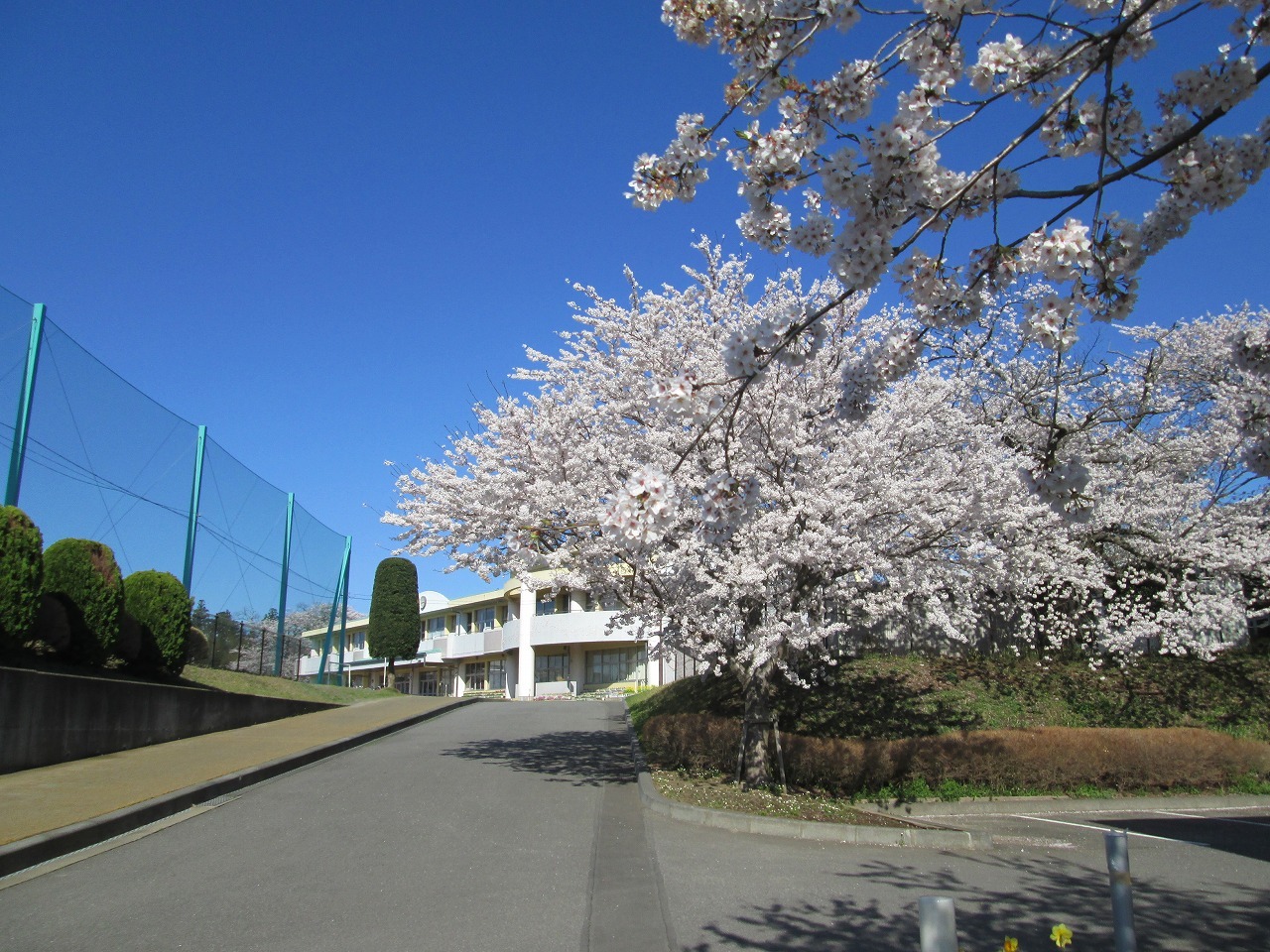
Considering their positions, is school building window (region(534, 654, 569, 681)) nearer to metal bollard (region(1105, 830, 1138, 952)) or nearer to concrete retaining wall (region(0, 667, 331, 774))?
concrete retaining wall (region(0, 667, 331, 774))

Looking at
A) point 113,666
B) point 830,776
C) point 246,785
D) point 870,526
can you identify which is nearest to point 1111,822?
point 830,776

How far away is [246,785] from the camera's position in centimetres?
1042

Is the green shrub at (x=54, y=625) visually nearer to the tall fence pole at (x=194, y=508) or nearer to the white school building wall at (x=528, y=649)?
the tall fence pole at (x=194, y=508)

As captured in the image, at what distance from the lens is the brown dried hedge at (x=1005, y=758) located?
1180 cm

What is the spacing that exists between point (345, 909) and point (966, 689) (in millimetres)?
12212

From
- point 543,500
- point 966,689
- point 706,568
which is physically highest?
point 543,500

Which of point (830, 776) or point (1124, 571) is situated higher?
point (1124, 571)

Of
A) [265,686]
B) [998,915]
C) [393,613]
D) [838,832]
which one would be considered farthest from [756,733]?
[393,613]

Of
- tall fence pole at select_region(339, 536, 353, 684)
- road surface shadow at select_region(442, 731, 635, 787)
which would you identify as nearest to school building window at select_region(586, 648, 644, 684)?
tall fence pole at select_region(339, 536, 353, 684)

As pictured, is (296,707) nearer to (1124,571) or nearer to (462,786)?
(462,786)

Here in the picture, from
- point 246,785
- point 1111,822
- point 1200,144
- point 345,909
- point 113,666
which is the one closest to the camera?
point 1200,144

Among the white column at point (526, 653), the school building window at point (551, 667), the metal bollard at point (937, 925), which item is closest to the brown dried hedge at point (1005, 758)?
the metal bollard at point (937, 925)

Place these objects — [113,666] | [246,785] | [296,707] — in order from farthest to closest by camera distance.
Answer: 1. [296,707]
2. [113,666]
3. [246,785]

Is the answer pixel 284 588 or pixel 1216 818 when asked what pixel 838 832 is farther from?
pixel 284 588
